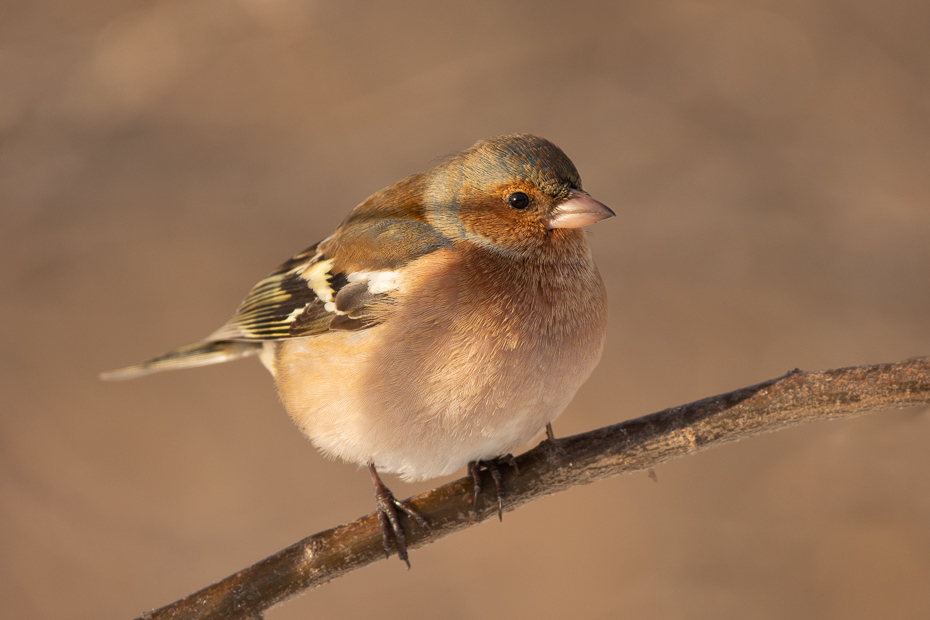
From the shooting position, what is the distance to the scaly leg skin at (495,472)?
2.40m

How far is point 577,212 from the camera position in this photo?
231 centimetres

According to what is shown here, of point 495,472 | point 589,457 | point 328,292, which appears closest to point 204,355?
→ point 328,292

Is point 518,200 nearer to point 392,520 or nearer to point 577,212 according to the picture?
point 577,212

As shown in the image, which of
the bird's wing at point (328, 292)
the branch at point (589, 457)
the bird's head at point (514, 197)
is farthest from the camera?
the bird's wing at point (328, 292)

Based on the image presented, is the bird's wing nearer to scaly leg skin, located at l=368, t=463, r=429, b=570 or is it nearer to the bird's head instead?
A: the bird's head

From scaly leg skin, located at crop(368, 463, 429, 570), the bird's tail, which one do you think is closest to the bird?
scaly leg skin, located at crop(368, 463, 429, 570)

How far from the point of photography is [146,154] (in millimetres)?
4660

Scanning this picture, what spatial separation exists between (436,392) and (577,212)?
2.39 ft

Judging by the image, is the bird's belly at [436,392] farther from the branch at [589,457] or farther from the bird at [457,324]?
the branch at [589,457]

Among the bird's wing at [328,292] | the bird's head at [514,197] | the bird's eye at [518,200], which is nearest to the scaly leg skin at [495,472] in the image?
the bird's wing at [328,292]

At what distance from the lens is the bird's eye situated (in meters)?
2.38

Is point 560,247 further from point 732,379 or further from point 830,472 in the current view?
point 732,379

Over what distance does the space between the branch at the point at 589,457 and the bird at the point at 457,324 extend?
7 centimetres

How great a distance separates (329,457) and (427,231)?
0.88m
